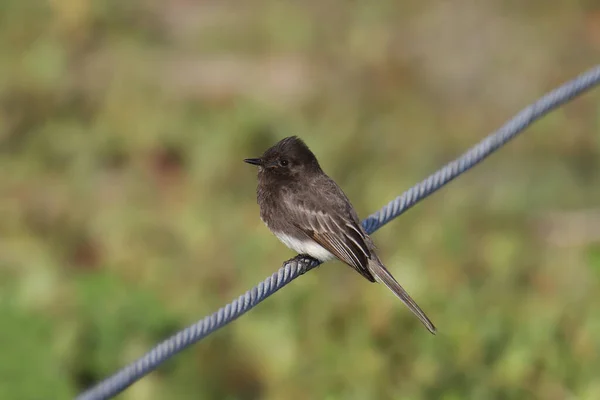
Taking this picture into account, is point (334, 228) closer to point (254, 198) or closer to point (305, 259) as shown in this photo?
point (305, 259)

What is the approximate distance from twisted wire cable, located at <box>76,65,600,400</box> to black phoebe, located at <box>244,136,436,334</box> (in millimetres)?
149

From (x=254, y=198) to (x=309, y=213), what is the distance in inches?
141

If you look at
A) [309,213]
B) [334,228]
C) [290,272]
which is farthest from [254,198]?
[290,272]

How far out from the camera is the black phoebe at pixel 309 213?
15.7ft

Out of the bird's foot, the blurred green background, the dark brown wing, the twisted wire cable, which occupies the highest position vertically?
the twisted wire cable

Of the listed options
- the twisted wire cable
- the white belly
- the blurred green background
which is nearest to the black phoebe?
the white belly

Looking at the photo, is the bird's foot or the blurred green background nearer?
the bird's foot

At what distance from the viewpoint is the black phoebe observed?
15.7 ft

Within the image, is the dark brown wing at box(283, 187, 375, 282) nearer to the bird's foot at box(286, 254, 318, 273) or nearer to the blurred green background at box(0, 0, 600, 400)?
the bird's foot at box(286, 254, 318, 273)

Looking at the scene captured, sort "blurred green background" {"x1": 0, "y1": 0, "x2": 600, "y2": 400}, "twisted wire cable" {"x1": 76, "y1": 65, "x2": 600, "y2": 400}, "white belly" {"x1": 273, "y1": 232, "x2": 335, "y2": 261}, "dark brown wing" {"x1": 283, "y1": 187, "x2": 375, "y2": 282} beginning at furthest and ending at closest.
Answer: "blurred green background" {"x1": 0, "y1": 0, "x2": 600, "y2": 400}
"white belly" {"x1": 273, "y1": 232, "x2": 335, "y2": 261}
"dark brown wing" {"x1": 283, "y1": 187, "x2": 375, "y2": 282}
"twisted wire cable" {"x1": 76, "y1": 65, "x2": 600, "y2": 400}

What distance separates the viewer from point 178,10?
11922 millimetres

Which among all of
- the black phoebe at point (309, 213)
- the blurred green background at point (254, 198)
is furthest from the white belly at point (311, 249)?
the blurred green background at point (254, 198)

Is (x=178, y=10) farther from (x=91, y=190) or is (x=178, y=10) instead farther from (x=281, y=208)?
(x=281, y=208)

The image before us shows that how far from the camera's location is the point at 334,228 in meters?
4.83
